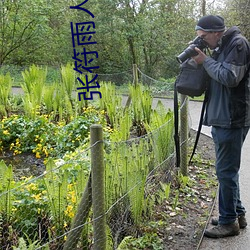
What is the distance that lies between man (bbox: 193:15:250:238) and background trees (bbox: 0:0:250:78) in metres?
11.1

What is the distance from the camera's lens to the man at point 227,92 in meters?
2.62

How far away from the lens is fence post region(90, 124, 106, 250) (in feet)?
7.14

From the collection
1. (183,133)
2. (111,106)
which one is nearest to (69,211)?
(183,133)

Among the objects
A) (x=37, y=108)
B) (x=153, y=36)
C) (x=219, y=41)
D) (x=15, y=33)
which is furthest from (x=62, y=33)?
(x=219, y=41)

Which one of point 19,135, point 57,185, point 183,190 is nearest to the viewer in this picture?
point 57,185

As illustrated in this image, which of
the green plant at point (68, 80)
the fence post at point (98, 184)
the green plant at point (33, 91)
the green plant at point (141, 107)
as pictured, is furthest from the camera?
the green plant at point (68, 80)

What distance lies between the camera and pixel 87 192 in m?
2.26

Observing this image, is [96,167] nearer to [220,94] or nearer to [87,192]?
[87,192]

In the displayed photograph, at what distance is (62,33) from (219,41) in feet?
44.3

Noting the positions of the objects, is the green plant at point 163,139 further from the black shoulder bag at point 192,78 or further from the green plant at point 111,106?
the green plant at point 111,106

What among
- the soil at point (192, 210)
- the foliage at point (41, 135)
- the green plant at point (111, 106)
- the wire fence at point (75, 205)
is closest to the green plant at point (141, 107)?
the green plant at point (111, 106)

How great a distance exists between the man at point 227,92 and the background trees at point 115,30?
1105 centimetres

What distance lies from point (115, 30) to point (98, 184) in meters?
12.5

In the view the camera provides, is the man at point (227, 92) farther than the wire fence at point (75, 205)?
Yes
